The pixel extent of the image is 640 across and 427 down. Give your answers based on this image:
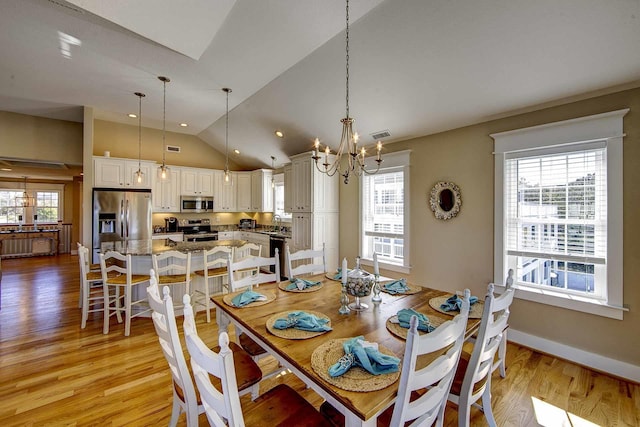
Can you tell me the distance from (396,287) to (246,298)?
1249 mm

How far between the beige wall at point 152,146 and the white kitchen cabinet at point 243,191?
63 cm

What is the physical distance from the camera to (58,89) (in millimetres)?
4020

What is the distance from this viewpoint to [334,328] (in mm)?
1604

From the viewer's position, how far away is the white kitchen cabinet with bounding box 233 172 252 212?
708 cm

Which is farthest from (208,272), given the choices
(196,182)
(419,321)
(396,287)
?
(196,182)

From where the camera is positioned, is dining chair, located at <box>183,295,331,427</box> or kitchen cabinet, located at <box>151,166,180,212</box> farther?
kitchen cabinet, located at <box>151,166,180,212</box>

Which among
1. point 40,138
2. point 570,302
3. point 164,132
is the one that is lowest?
point 570,302

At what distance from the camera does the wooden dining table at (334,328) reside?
103 cm

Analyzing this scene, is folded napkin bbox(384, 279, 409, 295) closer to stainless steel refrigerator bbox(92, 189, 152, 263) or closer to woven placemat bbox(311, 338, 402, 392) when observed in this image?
woven placemat bbox(311, 338, 402, 392)

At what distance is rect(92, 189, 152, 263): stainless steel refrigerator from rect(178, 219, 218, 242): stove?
99cm

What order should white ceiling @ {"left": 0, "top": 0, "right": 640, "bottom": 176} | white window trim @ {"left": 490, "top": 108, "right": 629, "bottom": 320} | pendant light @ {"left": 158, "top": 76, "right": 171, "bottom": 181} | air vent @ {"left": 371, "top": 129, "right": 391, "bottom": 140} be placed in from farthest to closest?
air vent @ {"left": 371, "top": 129, "right": 391, "bottom": 140} < pendant light @ {"left": 158, "top": 76, "right": 171, "bottom": 181} < white window trim @ {"left": 490, "top": 108, "right": 629, "bottom": 320} < white ceiling @ {"left": 0, "top": 0, "right": 640, "bottom": 176}

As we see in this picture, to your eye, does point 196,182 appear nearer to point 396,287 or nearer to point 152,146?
point 152,146

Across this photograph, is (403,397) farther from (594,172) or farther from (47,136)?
(47,136)

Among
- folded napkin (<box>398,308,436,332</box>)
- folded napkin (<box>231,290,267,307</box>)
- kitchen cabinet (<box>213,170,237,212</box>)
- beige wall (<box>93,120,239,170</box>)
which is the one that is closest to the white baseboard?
folded napkin (<box>398,308,436,332</box>)
